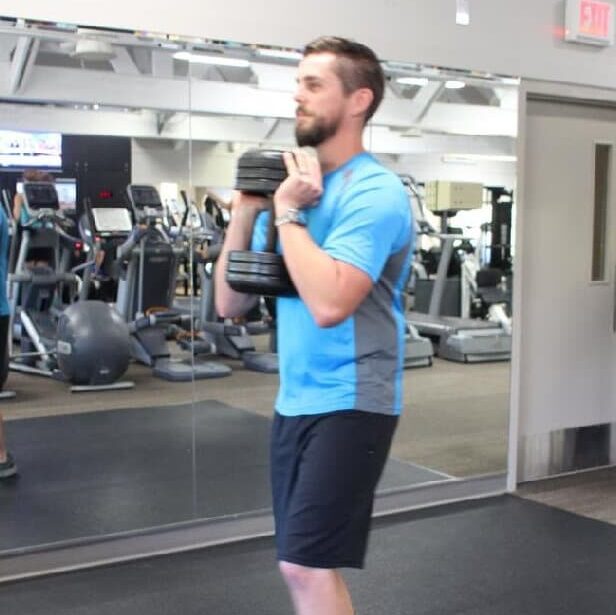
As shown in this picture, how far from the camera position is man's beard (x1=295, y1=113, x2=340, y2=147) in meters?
1.71

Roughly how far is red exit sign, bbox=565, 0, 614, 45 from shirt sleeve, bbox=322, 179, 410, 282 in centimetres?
305

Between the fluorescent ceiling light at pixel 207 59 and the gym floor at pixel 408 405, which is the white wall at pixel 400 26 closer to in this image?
the fluorescent ceiling light at pixel 207 59

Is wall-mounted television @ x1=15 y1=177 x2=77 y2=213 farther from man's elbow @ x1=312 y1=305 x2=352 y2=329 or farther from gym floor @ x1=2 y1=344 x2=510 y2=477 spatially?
man's elbow @ x1=312 y1=305 x2=352 y2=329

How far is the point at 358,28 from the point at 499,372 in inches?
77.7

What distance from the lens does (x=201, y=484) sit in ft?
13.0

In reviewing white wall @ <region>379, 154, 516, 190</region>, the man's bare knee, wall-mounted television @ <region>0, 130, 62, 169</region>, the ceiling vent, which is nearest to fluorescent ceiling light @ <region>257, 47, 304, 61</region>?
the ceiling vent

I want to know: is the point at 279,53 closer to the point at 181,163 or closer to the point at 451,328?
the point at 181,163

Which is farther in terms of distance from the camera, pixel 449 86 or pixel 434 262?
pixel 434 262

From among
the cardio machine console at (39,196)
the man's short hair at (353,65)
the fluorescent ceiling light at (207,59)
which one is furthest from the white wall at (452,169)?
the man's short hair at (353,65)

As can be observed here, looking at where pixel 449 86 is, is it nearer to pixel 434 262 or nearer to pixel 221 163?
pixel 221 163

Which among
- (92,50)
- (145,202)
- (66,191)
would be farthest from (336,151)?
(66,191)

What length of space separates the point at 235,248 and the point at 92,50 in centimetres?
190

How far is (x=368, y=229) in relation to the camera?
162cm

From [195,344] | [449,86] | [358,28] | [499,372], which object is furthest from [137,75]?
[499,372]
